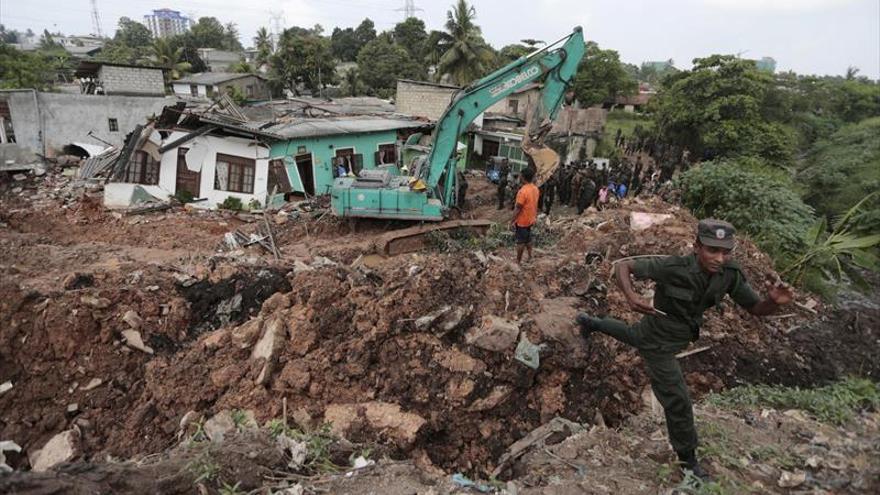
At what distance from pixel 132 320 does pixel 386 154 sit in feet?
39.6

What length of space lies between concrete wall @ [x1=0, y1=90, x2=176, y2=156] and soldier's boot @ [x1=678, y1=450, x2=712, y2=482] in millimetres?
18462

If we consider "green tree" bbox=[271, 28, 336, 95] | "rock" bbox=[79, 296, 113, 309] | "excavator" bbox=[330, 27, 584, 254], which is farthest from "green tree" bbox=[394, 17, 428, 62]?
"rock" bbox=[79, 296, 113, 309]

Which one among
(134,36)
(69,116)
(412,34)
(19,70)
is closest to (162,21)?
(134,36)

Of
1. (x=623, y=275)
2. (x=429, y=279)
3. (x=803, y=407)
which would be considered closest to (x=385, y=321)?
(x=429, y=279)

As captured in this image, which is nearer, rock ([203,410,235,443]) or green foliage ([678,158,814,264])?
rock ([203,410,235,443])

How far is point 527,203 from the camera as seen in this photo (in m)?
6.89

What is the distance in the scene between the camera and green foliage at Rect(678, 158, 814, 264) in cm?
829

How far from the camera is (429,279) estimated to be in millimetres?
5398

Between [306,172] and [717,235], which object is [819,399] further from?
[306,172]

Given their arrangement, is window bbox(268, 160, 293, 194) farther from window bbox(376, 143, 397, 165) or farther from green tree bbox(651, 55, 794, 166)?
green tree bbox(651, 55, 794, 166)

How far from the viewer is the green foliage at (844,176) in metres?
15.1

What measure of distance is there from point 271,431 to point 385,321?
1.50 m

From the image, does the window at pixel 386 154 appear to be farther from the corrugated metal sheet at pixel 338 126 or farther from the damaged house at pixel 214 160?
the damaged house at pixel 214 160

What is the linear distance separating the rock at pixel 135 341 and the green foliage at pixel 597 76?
1315 inches
